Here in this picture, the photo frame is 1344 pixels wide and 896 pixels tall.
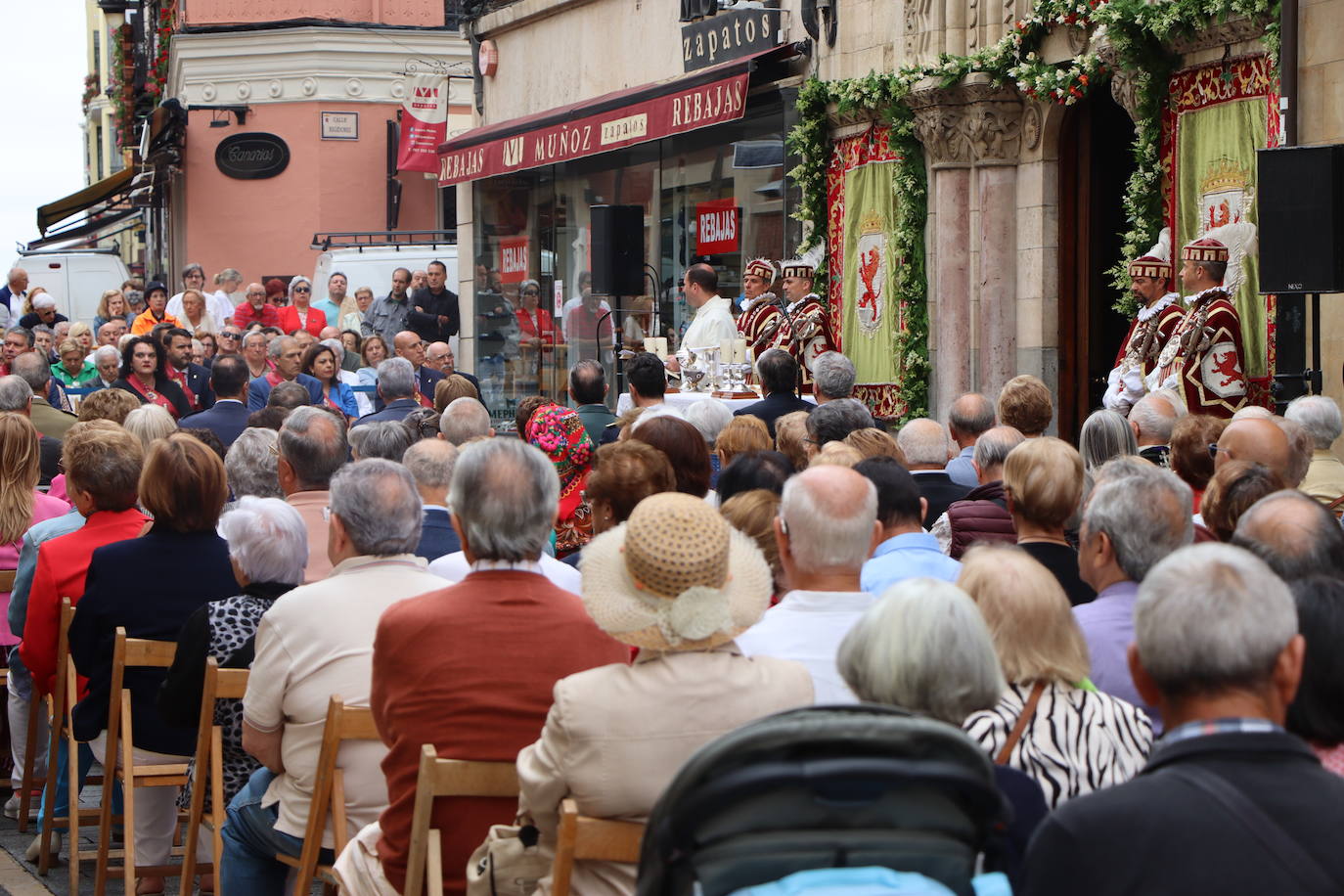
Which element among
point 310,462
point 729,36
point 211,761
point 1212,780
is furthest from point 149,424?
point 729,36

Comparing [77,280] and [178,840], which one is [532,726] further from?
[77,280]

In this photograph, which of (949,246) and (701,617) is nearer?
(701,617)

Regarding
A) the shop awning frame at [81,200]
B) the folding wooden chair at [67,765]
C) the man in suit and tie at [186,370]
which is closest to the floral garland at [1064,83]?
the man in suit and tie at [186,370]

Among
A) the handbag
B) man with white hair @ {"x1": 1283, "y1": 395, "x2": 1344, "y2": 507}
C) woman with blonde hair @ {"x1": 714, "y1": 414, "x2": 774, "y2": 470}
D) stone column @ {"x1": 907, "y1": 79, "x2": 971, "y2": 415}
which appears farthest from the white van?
the handbag

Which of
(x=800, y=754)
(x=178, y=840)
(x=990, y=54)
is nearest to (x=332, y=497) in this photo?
(x=178, y=840)

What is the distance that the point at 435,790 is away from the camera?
156 inches

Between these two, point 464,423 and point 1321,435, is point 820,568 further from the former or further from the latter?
point 464,423

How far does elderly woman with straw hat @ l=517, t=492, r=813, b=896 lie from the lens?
352 centimetres

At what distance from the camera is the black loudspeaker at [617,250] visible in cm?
1524

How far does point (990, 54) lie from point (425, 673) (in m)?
10.1

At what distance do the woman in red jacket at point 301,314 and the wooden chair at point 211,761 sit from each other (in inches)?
568

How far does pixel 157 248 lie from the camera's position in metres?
39.8

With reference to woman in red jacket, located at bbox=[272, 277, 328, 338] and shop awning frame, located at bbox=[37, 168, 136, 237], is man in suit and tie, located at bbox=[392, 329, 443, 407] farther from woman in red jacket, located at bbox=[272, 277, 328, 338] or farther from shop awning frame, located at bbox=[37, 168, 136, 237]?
shop awning frame, located at bbox=[37, 168, 136, 237]

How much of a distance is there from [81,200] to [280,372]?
3004 cm
